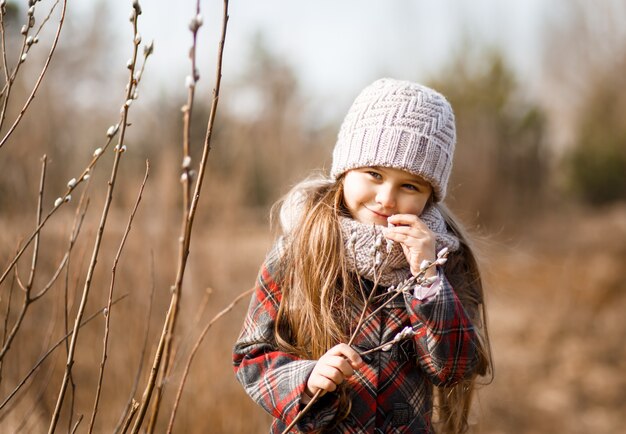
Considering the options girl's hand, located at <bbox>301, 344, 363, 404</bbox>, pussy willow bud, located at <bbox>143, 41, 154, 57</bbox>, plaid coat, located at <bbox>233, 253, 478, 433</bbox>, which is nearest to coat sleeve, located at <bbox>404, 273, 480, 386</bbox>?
plaid coat, located at <bbox>233, 253, 478, 433</bbox>

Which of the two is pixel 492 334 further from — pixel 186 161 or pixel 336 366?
pixel 186 161

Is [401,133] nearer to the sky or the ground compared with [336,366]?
nearer to the sky

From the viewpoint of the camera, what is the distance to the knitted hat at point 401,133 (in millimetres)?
1579

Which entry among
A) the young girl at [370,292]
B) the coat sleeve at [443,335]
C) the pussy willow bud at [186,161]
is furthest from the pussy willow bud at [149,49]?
the coat sleeve at [443,335]

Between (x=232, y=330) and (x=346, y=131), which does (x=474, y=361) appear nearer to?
(x=346, y=131)

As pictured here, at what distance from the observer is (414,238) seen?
1.50 meters

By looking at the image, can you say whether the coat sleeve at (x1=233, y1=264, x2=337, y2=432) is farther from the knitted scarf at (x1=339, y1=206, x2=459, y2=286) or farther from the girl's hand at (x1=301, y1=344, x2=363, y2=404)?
the knitted scarf at (x1=339, y1=206, x2=459, y2=286)

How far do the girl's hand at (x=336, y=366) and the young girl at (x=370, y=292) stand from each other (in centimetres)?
5

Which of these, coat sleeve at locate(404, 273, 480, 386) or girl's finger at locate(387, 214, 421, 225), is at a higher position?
girl's finger at locate(387, 214, 421, 225)

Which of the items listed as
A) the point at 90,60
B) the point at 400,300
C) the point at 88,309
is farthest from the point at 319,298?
the point at 90,60

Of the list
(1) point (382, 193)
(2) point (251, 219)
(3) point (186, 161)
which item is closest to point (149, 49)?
(3) point (186, 161)

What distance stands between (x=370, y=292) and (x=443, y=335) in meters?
0.20

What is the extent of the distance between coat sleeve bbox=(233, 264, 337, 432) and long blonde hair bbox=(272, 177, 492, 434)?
29 mm

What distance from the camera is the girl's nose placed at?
155 centimetres
